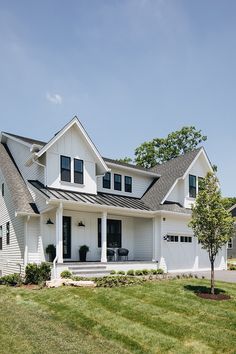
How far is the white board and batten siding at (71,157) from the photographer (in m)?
19.9

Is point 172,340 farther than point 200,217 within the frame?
No

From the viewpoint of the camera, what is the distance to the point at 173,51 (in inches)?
651

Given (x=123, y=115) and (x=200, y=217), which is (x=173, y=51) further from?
(x=200, y=217)

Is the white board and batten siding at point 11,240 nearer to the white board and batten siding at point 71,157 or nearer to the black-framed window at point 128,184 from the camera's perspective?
the white board and batten siding at point 71,157

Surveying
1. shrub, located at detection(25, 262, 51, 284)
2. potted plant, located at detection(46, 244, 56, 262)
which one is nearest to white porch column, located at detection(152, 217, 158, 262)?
potted plant, located at detection(46, 244, 56, 262)

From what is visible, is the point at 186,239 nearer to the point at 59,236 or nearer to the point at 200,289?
the point at 59,236

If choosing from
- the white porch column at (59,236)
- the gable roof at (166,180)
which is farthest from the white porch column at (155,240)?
the white porch column at (59,236)

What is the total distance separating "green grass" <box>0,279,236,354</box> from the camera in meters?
8.05

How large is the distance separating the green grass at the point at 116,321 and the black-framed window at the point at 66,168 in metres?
7.74

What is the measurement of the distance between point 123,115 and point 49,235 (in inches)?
313

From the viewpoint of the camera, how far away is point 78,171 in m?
21.0

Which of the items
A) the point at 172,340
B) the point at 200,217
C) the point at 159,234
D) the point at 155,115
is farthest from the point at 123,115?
the point at 172,340

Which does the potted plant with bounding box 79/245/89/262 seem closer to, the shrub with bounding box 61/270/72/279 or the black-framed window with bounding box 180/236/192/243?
the shrub with bounding box 61/270/72/279

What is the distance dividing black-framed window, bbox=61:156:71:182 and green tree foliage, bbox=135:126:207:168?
26.4 meters
